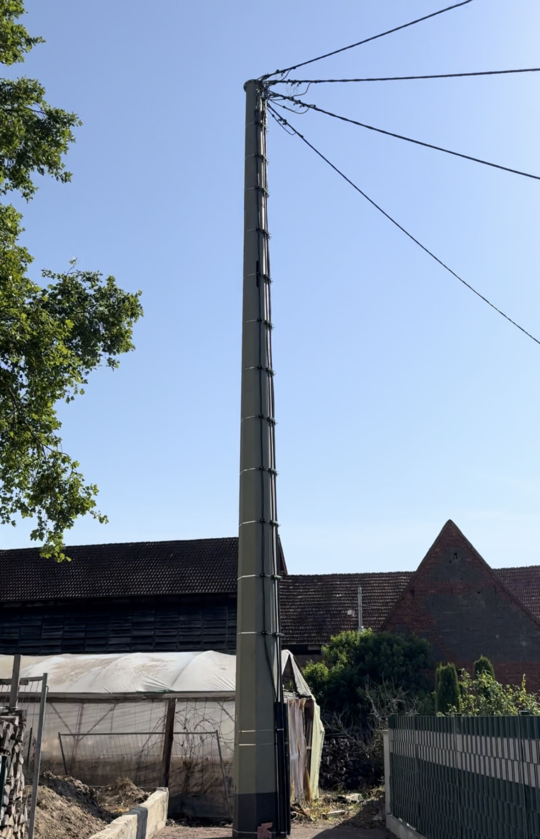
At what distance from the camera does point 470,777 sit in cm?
801

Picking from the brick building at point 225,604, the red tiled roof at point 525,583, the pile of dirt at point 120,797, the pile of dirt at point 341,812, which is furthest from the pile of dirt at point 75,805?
the red tiled roof at point 525,583

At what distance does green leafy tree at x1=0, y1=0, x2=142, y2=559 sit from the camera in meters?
12.8

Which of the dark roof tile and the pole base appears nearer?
the pole base

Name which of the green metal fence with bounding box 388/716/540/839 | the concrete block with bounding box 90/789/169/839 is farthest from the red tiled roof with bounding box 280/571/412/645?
the green metal fence with bounding box 388/716/540/839

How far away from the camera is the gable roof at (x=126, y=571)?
3153 centimetres

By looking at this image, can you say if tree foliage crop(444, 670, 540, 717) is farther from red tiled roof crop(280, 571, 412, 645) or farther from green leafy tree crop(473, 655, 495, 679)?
red tiled roof crop(280, 571, 412, 645)

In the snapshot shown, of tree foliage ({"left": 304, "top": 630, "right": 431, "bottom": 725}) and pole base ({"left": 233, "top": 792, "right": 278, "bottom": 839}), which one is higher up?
tree foliage ({"left": 304, "top": 630, "right": 431, "bottom": 725})

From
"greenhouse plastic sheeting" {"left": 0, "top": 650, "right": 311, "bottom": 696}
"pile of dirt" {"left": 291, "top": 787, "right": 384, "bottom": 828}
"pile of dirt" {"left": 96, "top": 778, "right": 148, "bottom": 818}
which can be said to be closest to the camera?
"pile of dirt" {"left": 96, "top": 778, "right": 148, "bottom": 818}

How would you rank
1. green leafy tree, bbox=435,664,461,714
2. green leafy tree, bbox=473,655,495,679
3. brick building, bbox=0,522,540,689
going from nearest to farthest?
green leafy tree, bbox=435,664,461,714
green leafy tree, bbox=473,655,495,679
brick building, bbox=0,522,540,689

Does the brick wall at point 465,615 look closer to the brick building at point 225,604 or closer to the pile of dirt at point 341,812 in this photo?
the brick building at point 225,604

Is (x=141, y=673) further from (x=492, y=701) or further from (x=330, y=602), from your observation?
(x=330, y=602)

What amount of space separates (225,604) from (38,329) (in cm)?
1994

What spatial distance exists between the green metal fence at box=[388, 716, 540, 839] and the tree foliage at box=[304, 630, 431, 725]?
1335 cm

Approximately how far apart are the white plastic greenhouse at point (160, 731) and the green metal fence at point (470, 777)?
5208mm
